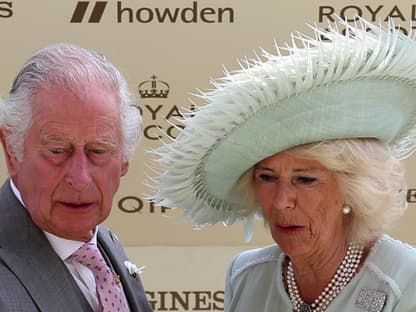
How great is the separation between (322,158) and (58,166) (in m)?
0.67

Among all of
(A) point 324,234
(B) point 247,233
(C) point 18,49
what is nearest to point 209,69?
(C) point 18,49

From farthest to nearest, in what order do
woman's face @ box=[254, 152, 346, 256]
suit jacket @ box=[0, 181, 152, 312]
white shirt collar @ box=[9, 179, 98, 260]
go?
→ woman's face @ box=[254, 152, 346, 256], white shirt collar @ box=[9, 179, 98, 260], suit jacket @ box=[0, 181, 152, 312]

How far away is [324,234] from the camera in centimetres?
218

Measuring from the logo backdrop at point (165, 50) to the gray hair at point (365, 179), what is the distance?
72.9 inches

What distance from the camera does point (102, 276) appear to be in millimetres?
2090

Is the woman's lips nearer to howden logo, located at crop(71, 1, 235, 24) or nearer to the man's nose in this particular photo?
the man's nose

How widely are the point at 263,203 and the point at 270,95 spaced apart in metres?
0.37

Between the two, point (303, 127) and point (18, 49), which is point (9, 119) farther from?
point (18, 49)

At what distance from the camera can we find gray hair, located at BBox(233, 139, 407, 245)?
2062 mm

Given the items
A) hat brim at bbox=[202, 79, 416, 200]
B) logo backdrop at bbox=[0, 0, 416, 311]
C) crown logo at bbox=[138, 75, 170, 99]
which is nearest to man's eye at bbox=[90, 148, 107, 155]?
hat brim at bbox=[202, 79, 416, 200]

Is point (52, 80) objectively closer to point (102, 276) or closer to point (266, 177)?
point (102, 276)

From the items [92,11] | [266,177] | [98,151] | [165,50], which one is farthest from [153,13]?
[98,151]

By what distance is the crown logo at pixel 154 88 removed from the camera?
406 centimetres

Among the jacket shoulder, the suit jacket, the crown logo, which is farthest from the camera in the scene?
the crown logo
